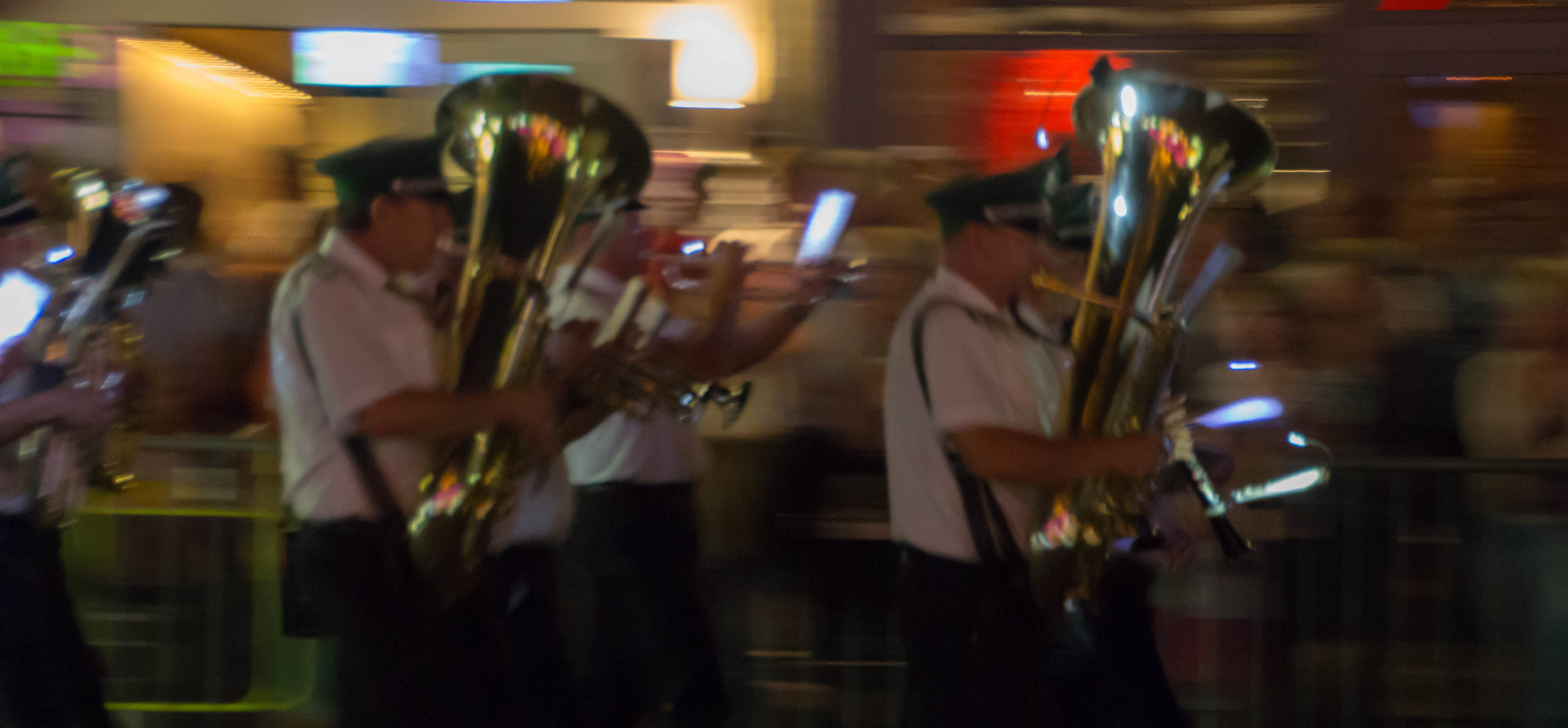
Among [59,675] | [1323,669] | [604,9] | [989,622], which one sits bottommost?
[1323,669]

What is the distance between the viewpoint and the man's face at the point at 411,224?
3303 mm

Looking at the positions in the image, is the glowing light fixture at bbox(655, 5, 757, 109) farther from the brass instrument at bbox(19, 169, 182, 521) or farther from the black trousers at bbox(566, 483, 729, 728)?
the brass instrument at bbox(19, 169, 182, 521)

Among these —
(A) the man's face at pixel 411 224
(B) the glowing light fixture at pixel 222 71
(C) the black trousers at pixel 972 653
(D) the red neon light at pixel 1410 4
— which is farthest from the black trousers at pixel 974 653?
(B) the glowing light fixture at pixel 222 71

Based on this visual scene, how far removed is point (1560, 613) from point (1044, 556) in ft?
7.01

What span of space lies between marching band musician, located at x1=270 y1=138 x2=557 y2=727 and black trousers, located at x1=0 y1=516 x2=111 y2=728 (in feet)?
2.45

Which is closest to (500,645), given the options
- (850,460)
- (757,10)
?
(850,460)

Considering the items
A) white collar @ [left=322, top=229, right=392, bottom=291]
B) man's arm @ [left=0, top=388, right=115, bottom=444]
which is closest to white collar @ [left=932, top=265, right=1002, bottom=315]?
white collar @ [left=322, top=229, right=392, bottom=291]

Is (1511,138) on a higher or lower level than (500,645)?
higher

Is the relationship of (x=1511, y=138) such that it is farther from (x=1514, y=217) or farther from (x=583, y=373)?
(x=583, y=373)

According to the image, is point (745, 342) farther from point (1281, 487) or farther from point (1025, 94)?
point (1025, 94)

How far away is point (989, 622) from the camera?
3090 mm

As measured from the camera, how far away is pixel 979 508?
310 centimetres

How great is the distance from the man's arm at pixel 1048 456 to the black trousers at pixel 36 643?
2.12 m

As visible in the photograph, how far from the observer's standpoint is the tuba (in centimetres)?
297
